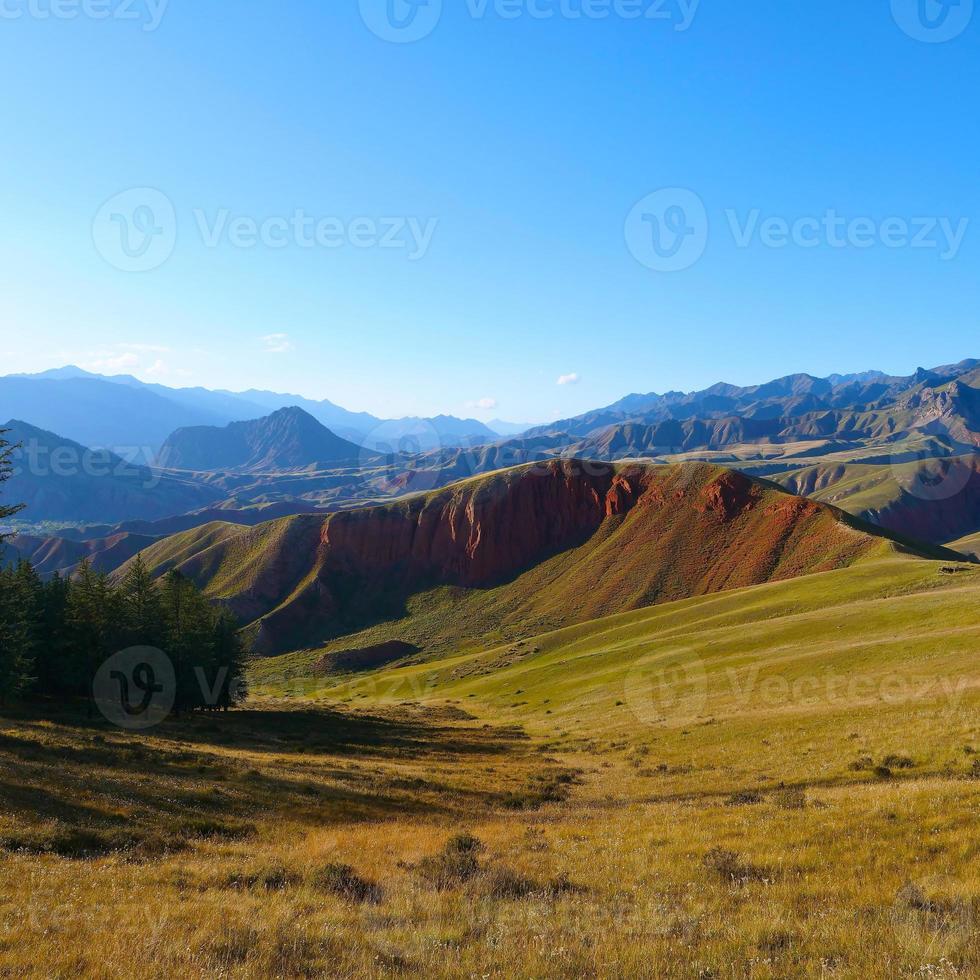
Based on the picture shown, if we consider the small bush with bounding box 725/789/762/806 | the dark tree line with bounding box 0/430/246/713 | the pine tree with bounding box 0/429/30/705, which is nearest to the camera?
the small bush with bounding box 725/789/762/806

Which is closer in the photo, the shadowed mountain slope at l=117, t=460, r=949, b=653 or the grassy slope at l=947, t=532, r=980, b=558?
the shadowed mountain slope at l=117, t=460, r=949, b=653

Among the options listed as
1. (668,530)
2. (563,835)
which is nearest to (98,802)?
(563,835)

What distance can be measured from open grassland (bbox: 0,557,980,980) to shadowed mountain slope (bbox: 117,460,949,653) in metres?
59.1

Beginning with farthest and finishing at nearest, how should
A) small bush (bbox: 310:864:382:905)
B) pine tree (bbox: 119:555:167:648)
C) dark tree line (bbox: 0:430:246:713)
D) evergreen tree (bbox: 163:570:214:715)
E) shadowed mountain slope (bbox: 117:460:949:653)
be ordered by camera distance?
shadowed mountain slope (bbox: 117:460:949:653) < evergreen tree (bbox: 163:570:214:715) < pine tree (bbox: 119:555:167:648) < dark tree line (bbox: 0:430:246:713) < small bush (bbox: 310:864:382:905)

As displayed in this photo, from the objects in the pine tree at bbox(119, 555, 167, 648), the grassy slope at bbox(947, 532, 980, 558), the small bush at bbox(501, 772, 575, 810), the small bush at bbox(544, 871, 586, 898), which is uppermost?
the small bush at bbox(544, 871, 586, 898)

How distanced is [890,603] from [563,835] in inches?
1880

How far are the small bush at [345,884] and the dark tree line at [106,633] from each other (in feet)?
125

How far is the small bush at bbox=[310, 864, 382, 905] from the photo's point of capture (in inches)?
472

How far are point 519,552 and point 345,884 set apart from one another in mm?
126256

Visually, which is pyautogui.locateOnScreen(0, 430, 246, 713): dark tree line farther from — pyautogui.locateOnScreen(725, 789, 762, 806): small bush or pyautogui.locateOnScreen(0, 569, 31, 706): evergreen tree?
pyautogui.locateOnScreen(725, 789, 762, 806): small bush

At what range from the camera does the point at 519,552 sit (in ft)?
454

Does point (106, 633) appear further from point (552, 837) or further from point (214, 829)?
point (552, 837)

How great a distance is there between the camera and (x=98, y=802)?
19812mm

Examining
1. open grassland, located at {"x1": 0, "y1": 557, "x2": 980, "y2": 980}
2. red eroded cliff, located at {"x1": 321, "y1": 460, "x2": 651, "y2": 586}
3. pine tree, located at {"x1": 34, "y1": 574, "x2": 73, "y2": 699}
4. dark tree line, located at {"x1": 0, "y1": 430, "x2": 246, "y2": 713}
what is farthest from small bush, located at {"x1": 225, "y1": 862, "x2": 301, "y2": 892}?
red eroded cliff, located at {"x1": 321, "y1": 460, "x2": 651, "y2": 586}
